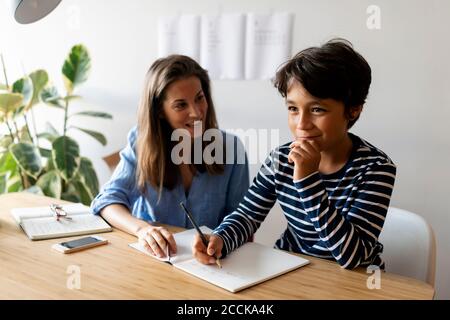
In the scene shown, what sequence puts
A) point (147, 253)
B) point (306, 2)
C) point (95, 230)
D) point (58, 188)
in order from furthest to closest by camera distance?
point (58, 188), point (306, 2), point (95, 230), point (147, 253)

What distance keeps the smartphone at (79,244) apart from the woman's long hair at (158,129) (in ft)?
1.04

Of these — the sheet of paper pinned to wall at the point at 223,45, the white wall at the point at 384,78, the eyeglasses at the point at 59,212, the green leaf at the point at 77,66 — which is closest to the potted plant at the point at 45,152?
the green leaf at the point at 77,66

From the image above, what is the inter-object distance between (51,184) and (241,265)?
155 centimetres

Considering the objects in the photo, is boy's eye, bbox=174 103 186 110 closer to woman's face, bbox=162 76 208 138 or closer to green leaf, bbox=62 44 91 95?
woman's face, bbox=162 76 208 138

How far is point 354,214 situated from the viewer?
110 centimetres

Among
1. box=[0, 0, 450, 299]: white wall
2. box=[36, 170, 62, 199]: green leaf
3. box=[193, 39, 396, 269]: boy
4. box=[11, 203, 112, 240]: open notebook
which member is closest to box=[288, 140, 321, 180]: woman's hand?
box=[193, 39, 396, 269]: boy

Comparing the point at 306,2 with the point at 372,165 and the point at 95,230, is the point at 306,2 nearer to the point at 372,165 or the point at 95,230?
the point at 372,165

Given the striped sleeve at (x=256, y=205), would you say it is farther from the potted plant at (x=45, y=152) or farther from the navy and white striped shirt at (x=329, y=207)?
the potted plant at (x=45, y=152)

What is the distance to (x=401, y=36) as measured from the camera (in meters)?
1.97

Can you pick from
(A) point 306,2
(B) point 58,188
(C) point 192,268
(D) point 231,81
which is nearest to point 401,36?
(A) point 306,2

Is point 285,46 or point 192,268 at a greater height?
point 285,46

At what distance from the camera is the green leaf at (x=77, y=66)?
239 centimetres

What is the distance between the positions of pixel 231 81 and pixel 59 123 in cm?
127

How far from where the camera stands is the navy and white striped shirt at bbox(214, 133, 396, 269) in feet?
3.46
